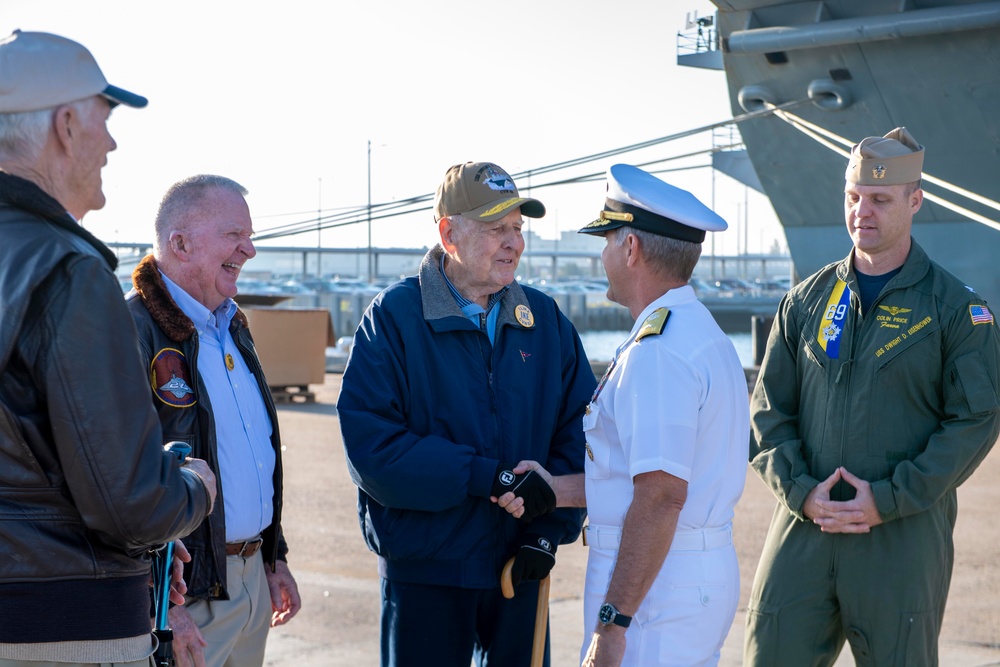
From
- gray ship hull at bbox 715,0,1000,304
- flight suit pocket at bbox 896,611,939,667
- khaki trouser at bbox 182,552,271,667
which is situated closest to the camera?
khaki trouser at bbox 182,552,271,667

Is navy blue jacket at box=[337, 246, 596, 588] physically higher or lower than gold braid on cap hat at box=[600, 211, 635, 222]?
lower

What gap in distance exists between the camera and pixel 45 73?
192 cm

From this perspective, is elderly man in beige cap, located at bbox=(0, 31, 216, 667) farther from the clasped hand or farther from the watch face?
the clasped hand

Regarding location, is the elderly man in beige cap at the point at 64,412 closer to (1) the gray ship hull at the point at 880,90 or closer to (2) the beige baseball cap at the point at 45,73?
(2) the beige baseball cap at the point at 45,73

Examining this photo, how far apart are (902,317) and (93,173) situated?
2.39 meters

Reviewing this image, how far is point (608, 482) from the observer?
264 centimetres

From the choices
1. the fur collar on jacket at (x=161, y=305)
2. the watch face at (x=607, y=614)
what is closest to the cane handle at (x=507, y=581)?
the watch face at (x=607, y=614)

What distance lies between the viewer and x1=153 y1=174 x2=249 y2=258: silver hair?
304 centimetres

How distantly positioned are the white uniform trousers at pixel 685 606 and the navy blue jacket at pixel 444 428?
0.58m

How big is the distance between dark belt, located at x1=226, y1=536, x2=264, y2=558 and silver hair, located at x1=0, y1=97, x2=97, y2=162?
1364mm

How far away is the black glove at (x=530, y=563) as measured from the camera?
301cm

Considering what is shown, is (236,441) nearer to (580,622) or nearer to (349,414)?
(349,414)

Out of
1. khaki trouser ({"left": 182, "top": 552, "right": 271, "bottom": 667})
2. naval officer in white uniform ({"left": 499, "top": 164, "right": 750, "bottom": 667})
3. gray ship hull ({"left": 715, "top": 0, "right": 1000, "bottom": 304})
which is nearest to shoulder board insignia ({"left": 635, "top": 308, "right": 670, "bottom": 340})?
naval officer in white uniform ({"left": 499, "top": 164, "right": 750, "bottom": 667})

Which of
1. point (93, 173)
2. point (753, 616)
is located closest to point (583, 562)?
point (753, 616)
